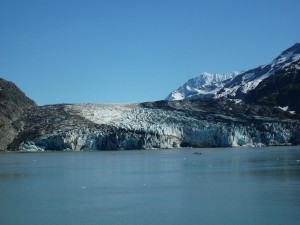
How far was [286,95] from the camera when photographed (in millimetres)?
102750

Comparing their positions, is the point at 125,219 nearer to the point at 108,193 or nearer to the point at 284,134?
the point at 108,193

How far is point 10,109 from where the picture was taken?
78.8 m

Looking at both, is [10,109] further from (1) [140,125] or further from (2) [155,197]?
(2) [155,197]

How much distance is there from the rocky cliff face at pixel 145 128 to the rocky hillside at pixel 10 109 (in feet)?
4.76

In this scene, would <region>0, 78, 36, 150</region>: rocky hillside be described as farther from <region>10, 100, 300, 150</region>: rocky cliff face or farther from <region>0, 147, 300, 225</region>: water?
<region>0, 147, 300, 225</region>: water

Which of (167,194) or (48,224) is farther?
(167,194)

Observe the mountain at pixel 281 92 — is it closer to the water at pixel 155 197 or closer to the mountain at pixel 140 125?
the mountain at pixel 140 125

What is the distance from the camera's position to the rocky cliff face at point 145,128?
→ 6806cm

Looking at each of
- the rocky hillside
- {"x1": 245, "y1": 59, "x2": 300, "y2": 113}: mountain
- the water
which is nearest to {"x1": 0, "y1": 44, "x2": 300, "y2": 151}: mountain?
the rocky hillside

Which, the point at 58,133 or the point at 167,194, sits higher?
the point at 58,133

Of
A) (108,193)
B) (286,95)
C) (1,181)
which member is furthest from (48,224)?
(286,95)

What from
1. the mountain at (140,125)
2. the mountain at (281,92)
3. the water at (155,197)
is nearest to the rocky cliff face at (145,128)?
the mountain at (140,125)

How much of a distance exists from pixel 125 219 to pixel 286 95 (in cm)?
9107

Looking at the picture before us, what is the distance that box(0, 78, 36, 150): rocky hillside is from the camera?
230 feet
